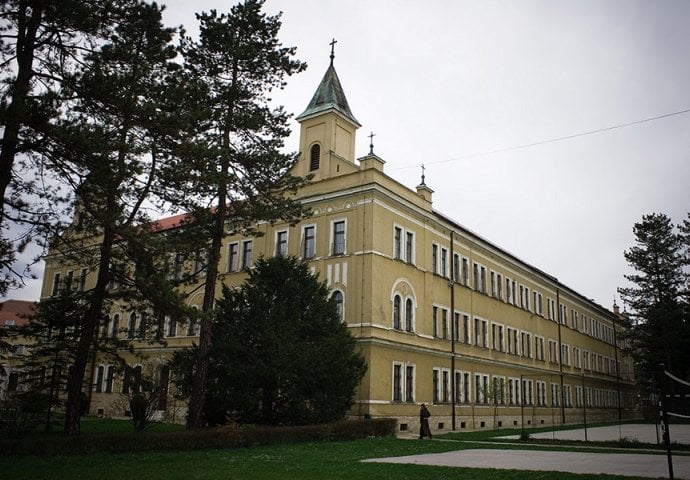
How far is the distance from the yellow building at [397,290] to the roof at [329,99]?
0.28ft

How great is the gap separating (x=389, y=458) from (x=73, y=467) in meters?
8.28

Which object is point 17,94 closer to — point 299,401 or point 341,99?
point 299,401

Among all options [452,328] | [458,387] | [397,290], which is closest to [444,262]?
[452,328]

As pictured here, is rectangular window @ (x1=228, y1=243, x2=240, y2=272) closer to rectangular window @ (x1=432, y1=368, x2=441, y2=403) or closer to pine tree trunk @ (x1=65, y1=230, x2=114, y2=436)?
rectangular window @ (x1=432, y1=368, x2=441, y2=403)

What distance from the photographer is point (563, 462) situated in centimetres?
1623

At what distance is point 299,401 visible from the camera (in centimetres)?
2220

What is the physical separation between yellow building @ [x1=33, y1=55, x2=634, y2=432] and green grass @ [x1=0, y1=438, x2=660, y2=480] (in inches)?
409

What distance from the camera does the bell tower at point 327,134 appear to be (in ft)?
112

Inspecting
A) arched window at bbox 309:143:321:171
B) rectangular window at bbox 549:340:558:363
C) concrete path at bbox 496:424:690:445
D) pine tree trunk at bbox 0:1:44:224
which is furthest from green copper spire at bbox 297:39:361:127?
rectangular window at bbox 549:340:558:363

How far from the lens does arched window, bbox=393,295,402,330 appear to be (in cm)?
3200

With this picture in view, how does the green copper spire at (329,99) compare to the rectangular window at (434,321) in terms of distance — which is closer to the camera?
the green copper spire at (329,99)

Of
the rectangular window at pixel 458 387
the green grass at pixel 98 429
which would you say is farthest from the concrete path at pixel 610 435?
the green grass at pixel 98 429

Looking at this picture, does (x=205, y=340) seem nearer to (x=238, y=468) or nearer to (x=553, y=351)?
(x=238, y=468)

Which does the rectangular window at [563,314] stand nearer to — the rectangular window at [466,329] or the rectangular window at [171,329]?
the rectangular window at [466,329]
